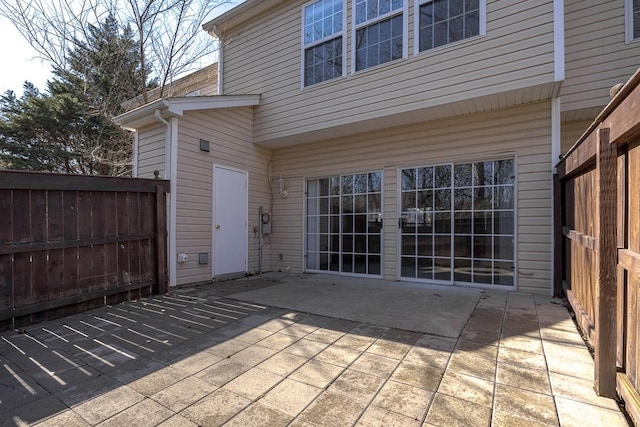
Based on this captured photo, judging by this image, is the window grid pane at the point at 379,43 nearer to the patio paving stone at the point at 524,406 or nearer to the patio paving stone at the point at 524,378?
the patio paving stone at the point at 524,378

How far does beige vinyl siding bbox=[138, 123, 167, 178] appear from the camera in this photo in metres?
5.56

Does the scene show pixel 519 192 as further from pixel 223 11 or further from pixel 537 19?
pixel 223 11

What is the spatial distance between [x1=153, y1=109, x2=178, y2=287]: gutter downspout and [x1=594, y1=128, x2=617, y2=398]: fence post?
17.4ft

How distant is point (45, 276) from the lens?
3.63 metres

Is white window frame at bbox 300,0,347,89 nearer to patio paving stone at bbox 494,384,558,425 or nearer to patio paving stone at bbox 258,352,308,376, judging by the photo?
patio paving stone at bbox 258,352,308,376

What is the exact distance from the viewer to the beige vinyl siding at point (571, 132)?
17.5 ft

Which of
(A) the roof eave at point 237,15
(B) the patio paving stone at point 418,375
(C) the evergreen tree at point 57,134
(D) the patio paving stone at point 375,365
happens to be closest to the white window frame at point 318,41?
(A) the roof eave at point 237,15

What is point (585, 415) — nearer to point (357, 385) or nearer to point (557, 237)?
point (357, 385)

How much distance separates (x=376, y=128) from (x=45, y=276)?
535 cm

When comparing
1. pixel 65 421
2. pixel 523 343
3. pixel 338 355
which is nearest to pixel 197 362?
pixel 65 421

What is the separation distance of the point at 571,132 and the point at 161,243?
6966 mm

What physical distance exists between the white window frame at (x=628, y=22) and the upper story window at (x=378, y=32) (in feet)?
10.2

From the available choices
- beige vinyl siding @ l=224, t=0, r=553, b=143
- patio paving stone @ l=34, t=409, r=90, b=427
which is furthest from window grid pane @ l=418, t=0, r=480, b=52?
patio paving stone @ l=34, t=409, r=90, b=427

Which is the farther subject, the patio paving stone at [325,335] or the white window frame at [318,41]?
the white window frame at [318,41]
